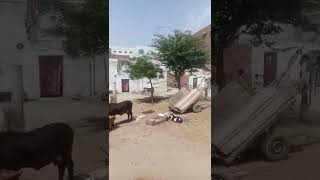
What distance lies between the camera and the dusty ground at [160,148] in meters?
5.66

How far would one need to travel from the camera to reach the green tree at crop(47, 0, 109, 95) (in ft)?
17.4

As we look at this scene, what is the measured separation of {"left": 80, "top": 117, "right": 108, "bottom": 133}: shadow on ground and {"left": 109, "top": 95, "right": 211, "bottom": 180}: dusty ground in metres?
0.23

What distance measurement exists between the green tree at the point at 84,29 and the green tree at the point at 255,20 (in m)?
1.37

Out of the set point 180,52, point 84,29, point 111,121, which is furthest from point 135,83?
point 84,29

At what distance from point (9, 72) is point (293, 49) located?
3.40m

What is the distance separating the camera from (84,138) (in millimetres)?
5398

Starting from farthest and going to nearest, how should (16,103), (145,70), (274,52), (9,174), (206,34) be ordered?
(145,70) → (206,34) → (274,52) → (16,103) → (9,174)

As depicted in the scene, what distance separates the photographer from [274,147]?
5594 millimetres

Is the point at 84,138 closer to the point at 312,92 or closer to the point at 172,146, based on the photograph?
the point at 172,146

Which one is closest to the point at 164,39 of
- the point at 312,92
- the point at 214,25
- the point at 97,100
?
the point at 214,25

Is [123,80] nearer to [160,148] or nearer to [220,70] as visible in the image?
[160,148]

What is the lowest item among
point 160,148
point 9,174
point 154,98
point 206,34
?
point 9,174

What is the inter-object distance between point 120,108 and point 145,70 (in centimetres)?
58

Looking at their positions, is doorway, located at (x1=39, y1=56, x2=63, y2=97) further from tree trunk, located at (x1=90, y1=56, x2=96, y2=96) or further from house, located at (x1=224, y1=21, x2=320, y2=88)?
house, located at (x1=224, y1=21, x2=320, y2=88)
